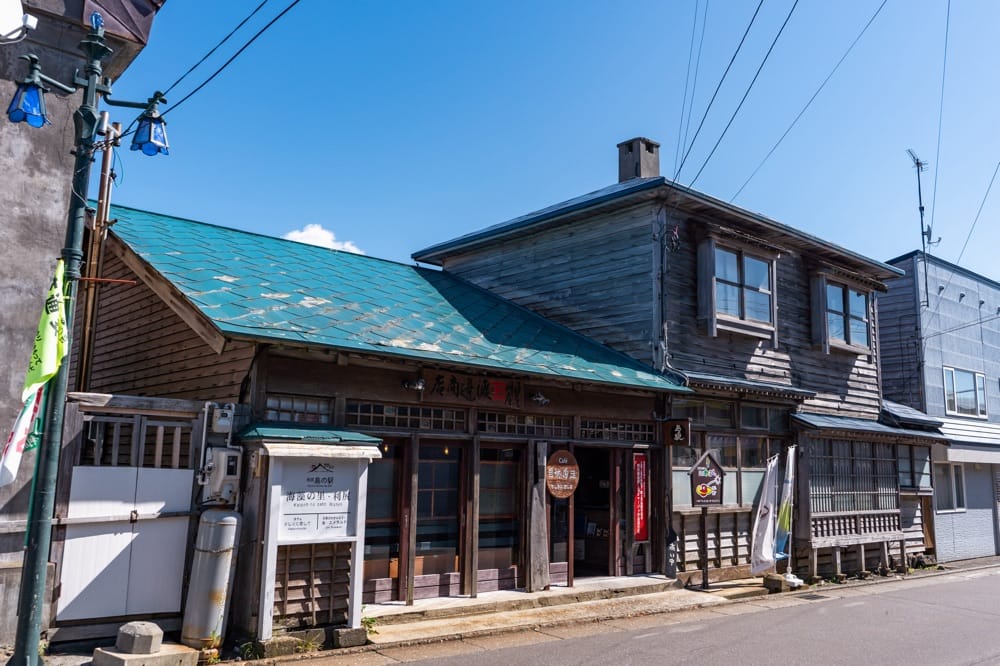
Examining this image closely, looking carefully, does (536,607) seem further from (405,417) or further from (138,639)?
(138,639)

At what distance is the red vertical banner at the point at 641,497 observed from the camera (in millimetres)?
14453

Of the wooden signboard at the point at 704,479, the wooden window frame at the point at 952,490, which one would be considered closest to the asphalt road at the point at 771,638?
the wooden signboard at the point at 704,479

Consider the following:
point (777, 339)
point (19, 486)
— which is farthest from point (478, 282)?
point (19, 486)

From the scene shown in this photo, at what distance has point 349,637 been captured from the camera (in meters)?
9.32

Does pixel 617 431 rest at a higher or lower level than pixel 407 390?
lower

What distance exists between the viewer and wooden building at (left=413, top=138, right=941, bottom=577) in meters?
15.6

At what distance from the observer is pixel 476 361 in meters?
11.7

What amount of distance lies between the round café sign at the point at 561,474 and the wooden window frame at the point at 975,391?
16.7 meters

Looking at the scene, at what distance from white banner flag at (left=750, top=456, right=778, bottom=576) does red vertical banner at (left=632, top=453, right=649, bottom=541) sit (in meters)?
2.31

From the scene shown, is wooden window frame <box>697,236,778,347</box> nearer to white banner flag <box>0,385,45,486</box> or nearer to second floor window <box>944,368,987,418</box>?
second floor window <box>944,368,987,418</box>

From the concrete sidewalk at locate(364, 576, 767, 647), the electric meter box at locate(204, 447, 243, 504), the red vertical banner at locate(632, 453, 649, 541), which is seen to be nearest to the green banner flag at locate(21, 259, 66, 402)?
the electric meter box at locate(204, 447, 243, 504)

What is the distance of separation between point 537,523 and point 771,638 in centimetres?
373

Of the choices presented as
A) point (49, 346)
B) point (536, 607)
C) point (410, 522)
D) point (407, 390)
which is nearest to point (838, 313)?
point (536, 607)

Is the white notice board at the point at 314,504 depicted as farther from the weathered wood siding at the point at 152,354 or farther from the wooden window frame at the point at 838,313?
the wooden window frame at the point at 838,313
